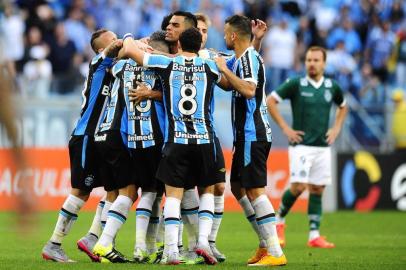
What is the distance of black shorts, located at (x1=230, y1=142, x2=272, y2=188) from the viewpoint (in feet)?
28.6

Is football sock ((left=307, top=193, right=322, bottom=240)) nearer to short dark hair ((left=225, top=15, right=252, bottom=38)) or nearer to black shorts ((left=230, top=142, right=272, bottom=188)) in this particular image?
black shorts ((left=230, top=142, right=272, bottom=188))

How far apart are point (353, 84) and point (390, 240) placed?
10265mm

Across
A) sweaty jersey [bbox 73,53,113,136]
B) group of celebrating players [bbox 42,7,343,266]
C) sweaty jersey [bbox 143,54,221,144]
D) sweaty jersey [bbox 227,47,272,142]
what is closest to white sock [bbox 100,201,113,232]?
group of celebrating players [bbox 42,7,343,266]

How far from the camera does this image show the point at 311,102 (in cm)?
1266

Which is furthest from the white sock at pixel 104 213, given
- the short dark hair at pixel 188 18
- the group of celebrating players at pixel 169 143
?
the short dark hair at pixel 188 18

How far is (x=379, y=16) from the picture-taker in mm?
25031

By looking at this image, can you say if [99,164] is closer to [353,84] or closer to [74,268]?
[74,268]

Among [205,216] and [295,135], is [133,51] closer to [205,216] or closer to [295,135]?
[205,216]

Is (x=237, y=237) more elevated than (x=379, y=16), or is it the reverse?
(x=379, y=16)

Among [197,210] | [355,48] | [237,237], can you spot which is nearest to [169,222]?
[197,210]

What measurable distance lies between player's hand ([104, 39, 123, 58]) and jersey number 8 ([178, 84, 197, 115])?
0.80 metres

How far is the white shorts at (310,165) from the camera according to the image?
40.8 feet

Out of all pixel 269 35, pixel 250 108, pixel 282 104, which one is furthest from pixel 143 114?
pixel 269 35

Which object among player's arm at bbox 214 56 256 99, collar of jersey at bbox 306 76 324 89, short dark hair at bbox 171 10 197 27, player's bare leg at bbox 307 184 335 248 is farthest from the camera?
collar of jersey at bbox 306 76 324 89
